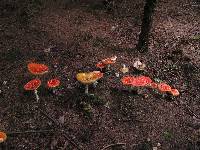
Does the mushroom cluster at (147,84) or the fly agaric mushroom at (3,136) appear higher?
the mushroom cluster at (147,84)

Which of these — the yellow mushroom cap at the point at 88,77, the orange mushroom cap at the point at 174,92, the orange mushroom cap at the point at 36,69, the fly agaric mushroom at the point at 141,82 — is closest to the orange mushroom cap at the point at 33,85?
the orange mushroom cap at the point at 36,69

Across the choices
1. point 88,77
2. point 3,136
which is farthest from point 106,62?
point 3,136

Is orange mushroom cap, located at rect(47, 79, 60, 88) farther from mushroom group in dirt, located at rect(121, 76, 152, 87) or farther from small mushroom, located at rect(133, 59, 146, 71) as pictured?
small mushroom, located at rect(133, 59, 146, 71)

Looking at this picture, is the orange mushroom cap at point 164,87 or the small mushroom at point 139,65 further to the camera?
the small mushroom at point 139,65

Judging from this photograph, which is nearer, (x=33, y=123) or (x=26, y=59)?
(x=33, y=123)

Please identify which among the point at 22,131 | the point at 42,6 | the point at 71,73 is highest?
the point at 42,6

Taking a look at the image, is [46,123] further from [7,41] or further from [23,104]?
[7,41]

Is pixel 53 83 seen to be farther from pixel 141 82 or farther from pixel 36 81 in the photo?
pixel 141 82

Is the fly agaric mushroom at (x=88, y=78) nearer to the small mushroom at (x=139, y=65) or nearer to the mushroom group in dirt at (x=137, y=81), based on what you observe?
the mushroom group in dirt at (x=137, y=81)

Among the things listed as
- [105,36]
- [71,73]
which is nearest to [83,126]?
[71,73]
